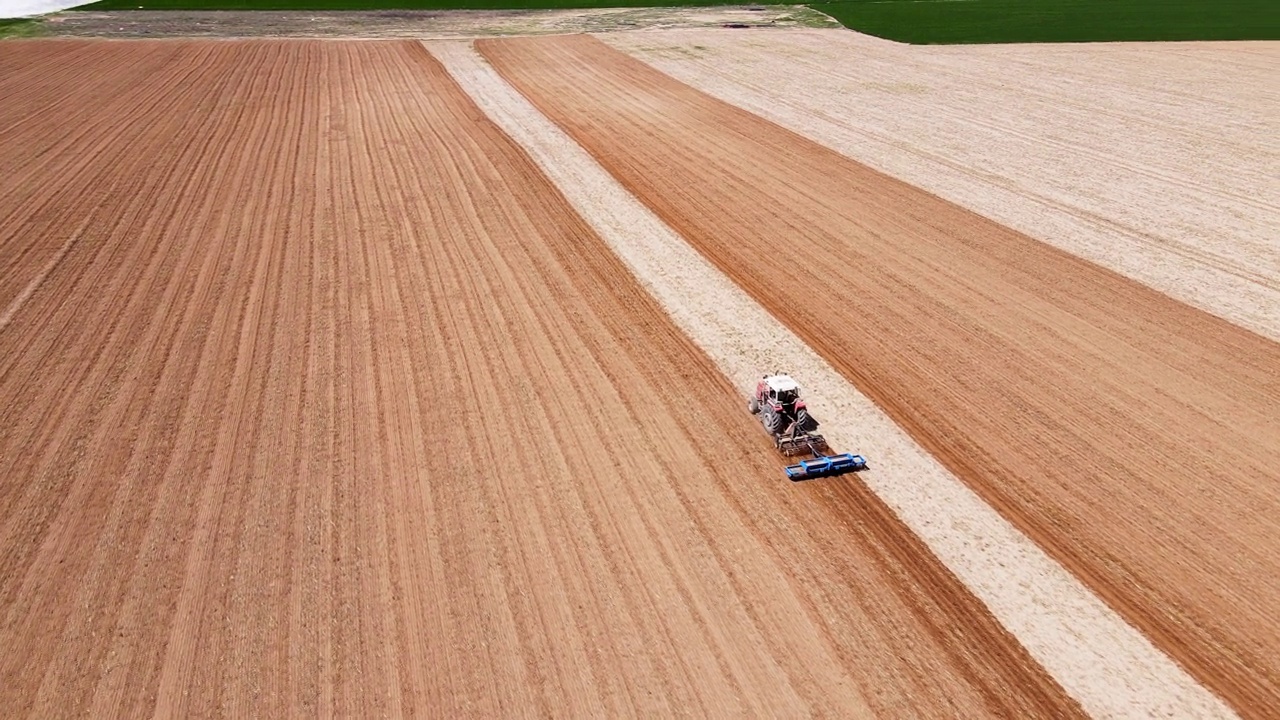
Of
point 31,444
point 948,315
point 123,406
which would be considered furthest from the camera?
point 948,315

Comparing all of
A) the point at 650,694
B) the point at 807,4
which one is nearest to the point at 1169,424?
the point at 650,694

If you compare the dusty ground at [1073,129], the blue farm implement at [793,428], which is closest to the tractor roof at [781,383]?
the blue farm implement at [793,428]

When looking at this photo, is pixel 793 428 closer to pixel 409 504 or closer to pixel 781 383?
pixel 781 383

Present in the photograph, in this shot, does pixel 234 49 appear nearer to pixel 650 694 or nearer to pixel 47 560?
pixel 47 560

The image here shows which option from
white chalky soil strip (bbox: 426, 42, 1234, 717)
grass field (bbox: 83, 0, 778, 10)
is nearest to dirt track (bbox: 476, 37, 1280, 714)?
white chalky soil strip (bbox: 426, 42, 1234, 717)

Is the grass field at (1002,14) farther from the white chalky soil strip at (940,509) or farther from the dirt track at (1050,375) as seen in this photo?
the white chalky soil strip at (940,509)

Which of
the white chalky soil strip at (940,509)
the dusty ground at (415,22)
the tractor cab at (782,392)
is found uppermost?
the dusty ground at (415,22)
